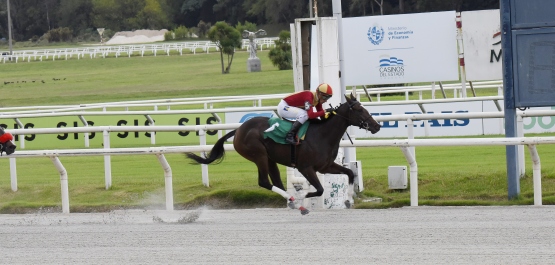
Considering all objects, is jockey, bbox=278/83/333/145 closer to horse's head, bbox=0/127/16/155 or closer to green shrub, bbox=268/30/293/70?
horse's head, bbox=0/127/16/155

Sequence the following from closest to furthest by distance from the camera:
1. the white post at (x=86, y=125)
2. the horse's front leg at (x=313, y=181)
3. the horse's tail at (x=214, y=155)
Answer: the horse's front leg at (x=313, y=181) < the horse's tail at (x=214, y=155) < the white post at (x=86, y=125)

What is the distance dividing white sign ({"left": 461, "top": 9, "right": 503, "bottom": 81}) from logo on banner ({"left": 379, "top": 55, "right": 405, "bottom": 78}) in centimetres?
101

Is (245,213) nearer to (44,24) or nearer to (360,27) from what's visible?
(360,27)

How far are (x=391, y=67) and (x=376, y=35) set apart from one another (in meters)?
0.54

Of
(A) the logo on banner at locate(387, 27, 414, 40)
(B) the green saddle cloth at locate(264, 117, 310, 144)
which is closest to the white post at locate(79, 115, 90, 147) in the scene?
(A) the logo on banner at locate(387, 27, 414, 40)

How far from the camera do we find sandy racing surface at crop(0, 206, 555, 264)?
6.55 metres

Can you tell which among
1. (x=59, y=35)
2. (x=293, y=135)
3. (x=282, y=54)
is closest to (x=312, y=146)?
(x=293, y=135)

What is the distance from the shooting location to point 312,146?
919 cm

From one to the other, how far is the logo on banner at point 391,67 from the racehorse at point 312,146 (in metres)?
5.78

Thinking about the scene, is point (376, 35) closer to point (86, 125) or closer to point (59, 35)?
point (86, 125)

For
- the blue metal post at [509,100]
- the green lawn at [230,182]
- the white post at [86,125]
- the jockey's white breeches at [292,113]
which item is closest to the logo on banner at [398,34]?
the green lawn at [230,182]

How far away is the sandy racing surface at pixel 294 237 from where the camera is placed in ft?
21.5

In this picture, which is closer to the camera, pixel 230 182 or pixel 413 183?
pixel 413 183

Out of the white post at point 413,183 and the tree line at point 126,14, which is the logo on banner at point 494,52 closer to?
the white post at point 413,183
